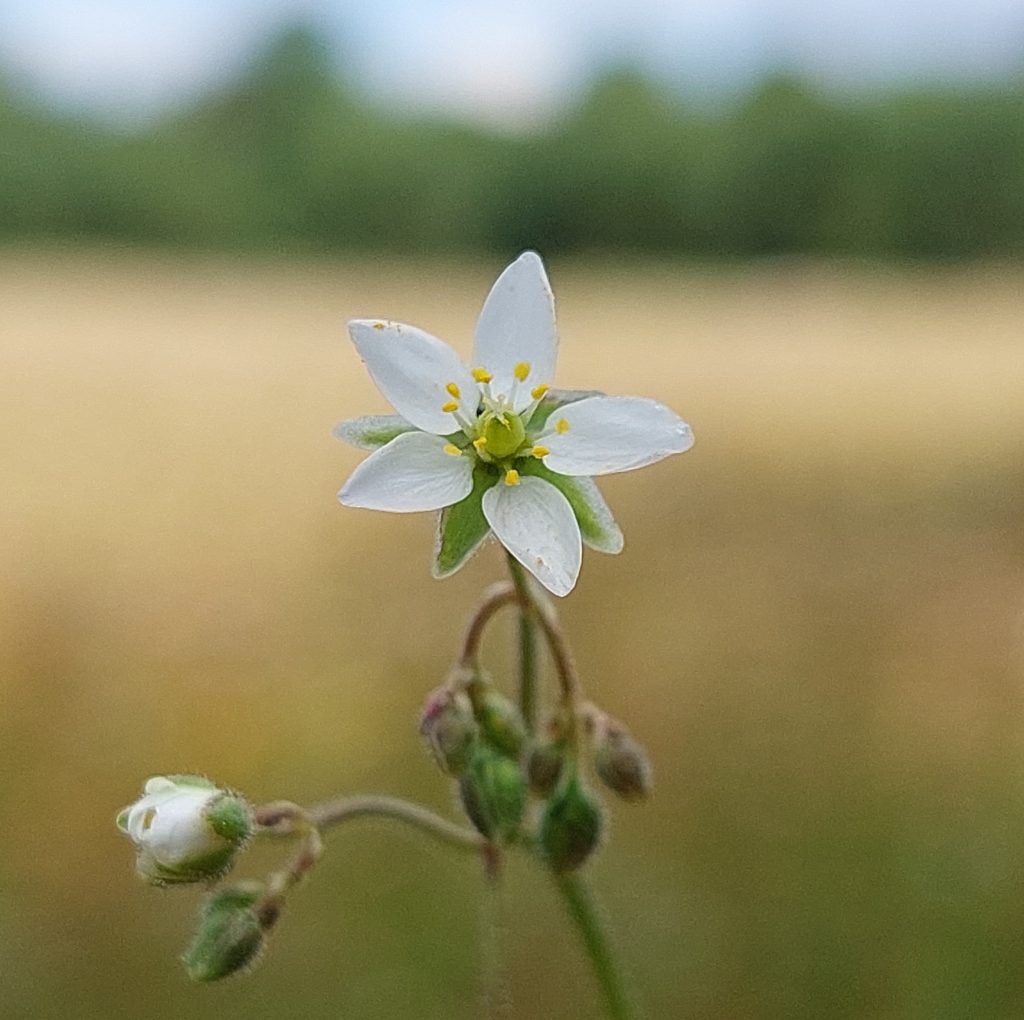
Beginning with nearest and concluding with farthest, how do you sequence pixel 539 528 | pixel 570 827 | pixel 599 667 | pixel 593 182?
pixel 539 528 → pixel 570 827 → pixel 599 667 → pixel 593 182

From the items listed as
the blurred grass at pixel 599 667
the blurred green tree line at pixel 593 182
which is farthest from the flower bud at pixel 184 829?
the blurred green tree line at pixel 593 182

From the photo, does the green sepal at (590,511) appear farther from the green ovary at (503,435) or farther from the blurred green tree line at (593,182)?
the blurred green tree line at (593,182)

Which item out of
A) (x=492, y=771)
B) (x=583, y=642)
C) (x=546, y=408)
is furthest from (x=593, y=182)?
(x=492, y=771)

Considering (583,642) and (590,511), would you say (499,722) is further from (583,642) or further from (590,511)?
(583,642)

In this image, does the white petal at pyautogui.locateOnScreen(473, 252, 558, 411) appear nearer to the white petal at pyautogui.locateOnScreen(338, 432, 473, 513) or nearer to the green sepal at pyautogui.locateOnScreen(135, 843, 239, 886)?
the white petal at pyautogui.locateOnScreen(338, 432, 473, 513)

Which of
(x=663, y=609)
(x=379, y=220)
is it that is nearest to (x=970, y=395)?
(x=663, y=609)

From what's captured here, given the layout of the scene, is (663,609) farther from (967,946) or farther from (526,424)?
(526,424)
